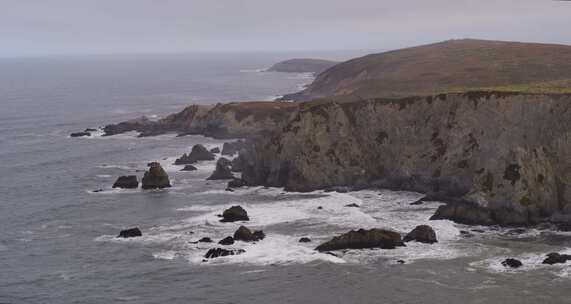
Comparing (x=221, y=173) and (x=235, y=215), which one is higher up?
(x=221, y=173)

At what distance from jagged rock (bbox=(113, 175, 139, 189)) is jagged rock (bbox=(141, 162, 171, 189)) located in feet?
3.14

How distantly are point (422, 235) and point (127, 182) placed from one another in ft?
134

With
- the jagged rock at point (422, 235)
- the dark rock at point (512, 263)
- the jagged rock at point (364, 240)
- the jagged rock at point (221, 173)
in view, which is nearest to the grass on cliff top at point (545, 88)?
the jagged rock at point (422, 235)

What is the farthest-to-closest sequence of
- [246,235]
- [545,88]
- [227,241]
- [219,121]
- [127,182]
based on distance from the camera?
[219,121] → [127,182] → [545,88] → [246,235] → [227,241]

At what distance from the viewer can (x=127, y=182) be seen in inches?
3442

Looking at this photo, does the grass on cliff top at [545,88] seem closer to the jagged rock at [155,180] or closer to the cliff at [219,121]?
the jagged rock at [155,180]

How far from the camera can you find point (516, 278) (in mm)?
51531

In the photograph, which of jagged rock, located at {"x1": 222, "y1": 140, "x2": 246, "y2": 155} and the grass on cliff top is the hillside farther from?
jagged rock, located at {"x1": 222, "y1": 140, "x2": 246, "y2": 155}

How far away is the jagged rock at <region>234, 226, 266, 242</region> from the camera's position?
62906mm

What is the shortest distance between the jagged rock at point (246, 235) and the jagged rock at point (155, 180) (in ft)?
84.4

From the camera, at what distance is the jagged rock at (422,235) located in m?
60.7

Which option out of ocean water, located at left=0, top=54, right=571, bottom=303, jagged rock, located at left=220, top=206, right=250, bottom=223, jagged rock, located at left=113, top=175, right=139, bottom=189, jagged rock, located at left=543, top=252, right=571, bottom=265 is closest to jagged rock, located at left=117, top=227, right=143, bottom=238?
ocean water, located at left=0, top=54, right=571, bottom=303

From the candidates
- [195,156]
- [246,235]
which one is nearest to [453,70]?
[195,156]

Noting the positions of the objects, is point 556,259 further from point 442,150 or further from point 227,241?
point 442,150
